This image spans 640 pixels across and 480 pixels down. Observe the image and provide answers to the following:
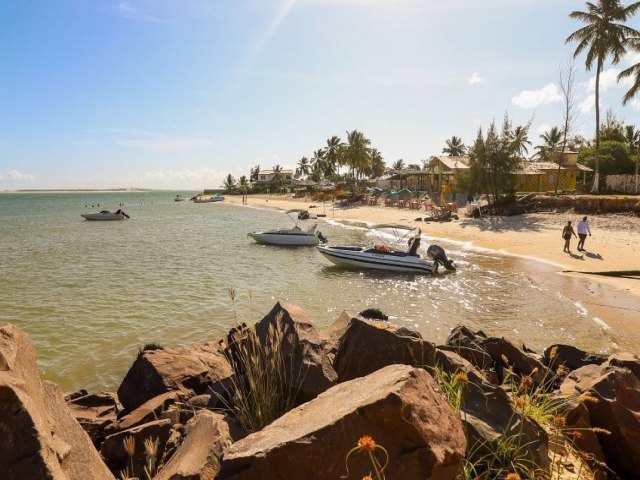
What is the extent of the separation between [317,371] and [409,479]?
206 cm

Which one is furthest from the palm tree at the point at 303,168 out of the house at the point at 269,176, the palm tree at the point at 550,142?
the palm tree at the point at 550,142

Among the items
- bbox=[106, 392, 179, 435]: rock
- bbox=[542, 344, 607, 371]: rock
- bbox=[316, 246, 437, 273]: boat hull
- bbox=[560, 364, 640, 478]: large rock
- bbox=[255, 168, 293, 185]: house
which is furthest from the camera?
bbox=[255, 168, 293, 185]: house

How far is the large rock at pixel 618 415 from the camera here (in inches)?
173

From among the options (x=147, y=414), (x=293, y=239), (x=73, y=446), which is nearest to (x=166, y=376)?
(x=147, y=414)

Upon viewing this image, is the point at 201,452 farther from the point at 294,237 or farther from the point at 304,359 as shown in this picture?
the point at 294,237

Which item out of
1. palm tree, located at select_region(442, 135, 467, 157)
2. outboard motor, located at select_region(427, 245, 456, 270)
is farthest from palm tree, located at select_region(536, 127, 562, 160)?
outboard motor, located at select_region(427, 245, 456, 270)

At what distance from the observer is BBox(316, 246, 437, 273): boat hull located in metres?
19.9

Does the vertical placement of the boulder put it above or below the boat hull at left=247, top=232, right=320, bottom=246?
above

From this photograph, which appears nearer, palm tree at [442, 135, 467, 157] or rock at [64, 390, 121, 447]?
rock at [64, 390, 121, 447]

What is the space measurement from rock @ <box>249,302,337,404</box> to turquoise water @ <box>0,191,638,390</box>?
3.24 ft

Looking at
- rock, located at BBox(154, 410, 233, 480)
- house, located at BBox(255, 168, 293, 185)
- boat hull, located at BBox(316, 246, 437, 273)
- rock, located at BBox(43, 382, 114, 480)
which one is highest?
house, located at BBox(255, 168, 293, 185)

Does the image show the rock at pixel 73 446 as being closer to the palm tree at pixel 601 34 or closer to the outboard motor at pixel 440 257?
the outboard motor at pixel 440 257

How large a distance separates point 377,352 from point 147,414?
300cm

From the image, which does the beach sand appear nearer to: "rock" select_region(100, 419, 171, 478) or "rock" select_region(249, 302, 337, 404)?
"rock" select_region(249, 302, 337, 404)
